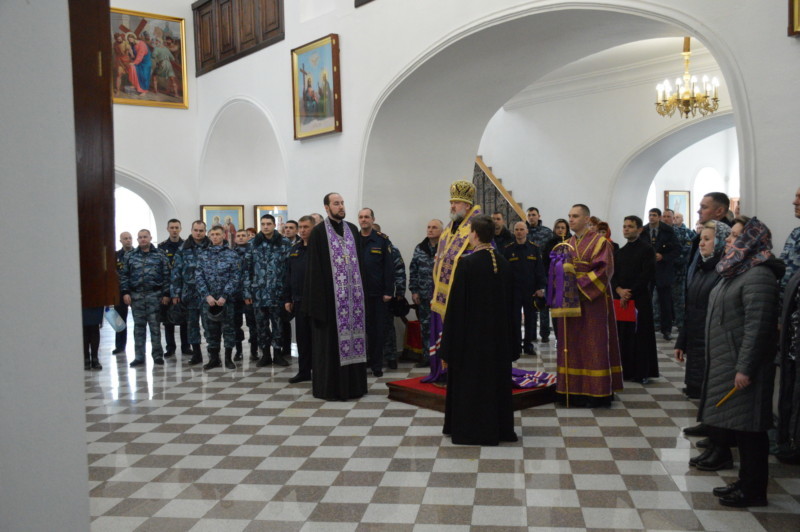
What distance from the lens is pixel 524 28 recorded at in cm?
776

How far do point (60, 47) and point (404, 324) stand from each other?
26.1ft

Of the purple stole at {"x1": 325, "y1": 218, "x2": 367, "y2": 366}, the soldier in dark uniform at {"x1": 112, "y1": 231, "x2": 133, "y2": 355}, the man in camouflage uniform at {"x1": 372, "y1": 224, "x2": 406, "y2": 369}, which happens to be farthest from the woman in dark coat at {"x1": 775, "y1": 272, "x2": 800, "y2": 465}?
the soldier in dark uniform at {"x1": 112, "y1": 231, "x2": 133, "y2": 355}

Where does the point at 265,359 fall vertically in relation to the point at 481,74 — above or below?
below

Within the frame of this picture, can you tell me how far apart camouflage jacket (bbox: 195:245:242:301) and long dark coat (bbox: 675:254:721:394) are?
5.60 m

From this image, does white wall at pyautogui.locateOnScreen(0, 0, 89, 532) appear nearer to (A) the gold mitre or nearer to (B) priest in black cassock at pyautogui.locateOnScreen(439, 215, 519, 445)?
(B) priest in black cassock at pyautogui.locateOnScreen(439, 215, 519, 445)

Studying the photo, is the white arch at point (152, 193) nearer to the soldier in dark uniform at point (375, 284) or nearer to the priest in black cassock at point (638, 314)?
the soldier in dark uniform at point (375, 284)

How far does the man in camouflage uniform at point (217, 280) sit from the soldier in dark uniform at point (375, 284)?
1.88 metres

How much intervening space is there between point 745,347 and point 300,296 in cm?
547

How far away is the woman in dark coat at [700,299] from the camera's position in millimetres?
5105

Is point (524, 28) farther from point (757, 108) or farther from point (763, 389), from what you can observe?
point (763, 389)

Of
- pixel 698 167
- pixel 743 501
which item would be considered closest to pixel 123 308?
pixel 743 501

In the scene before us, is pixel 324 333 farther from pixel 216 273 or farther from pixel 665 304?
pixel 665 304

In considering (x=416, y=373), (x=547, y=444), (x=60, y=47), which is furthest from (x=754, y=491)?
(x=416, y=373)

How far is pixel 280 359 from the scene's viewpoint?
930cm
